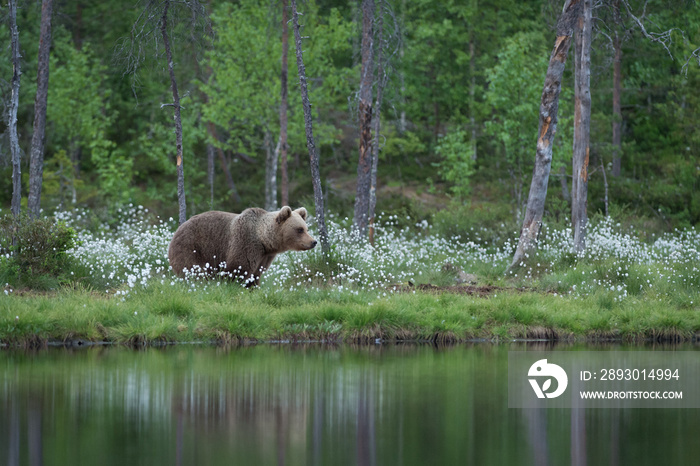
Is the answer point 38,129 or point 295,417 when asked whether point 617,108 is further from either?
point 295,417

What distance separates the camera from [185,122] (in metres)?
40.7

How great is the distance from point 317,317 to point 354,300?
45.9 inches

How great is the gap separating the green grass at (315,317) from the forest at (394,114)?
46.2 feet

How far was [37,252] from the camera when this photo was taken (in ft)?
53.4

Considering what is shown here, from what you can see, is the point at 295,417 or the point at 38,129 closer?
the point at 295,417

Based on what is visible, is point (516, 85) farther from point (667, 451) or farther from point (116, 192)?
point (667, 451)

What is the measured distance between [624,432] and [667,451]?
816mm

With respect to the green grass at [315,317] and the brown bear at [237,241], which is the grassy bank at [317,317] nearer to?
the green grass at [315,317]

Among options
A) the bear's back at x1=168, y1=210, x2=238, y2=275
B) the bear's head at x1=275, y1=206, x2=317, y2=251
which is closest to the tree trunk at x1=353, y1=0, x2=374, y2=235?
the bear's head at x1=275, y1=206, x2=317, y2=251

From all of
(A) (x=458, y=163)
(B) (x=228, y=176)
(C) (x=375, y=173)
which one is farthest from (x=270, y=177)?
(A) (x=458, y=163)

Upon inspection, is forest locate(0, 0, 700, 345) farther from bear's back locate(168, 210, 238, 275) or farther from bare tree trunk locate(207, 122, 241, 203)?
bear's back locate(168, 210, 238, 275)

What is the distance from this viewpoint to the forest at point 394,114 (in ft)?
110

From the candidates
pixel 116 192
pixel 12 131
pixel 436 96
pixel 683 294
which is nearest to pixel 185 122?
pixel 116 192

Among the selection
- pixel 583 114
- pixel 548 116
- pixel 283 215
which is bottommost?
pixel 283 215
